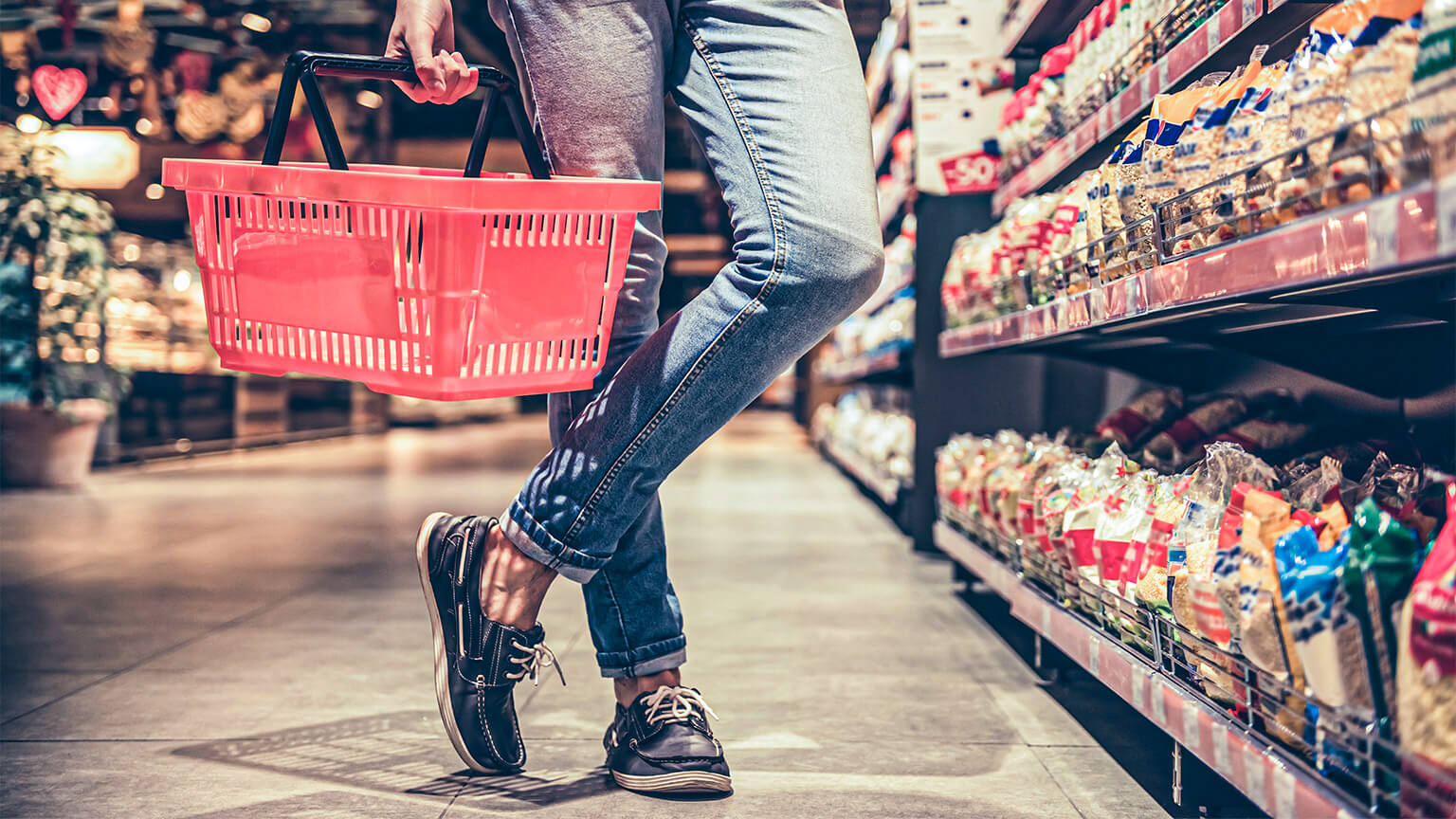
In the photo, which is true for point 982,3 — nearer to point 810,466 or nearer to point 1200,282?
point 1200,282

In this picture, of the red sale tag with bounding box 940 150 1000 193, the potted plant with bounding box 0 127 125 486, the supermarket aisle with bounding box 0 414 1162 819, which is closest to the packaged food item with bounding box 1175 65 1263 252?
the supermarket aisle with bounding box 0 414 1162 819

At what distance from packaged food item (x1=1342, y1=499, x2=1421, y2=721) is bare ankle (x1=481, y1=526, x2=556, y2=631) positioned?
2.80ft

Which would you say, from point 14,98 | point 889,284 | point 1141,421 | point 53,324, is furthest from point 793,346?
point 14,98

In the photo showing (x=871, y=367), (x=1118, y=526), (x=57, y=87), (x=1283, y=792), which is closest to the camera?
(x=1283, y=792)

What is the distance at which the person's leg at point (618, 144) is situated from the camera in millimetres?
1362

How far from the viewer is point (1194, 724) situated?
118 cm

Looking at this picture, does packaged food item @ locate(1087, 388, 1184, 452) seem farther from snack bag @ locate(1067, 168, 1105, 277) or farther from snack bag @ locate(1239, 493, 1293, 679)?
snack bag @ locate(1239, 493, 1293, 679)

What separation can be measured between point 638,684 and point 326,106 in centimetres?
78

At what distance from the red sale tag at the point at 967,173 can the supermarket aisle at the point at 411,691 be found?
1.11 metres

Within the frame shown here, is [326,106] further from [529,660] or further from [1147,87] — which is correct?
[1147,87]

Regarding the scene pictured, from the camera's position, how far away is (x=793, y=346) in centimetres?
134

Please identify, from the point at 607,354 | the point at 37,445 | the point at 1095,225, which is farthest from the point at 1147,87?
the point at 37,445

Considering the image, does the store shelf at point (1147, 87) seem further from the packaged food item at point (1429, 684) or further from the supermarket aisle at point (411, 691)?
the supermarket aisle at point (411, 691)

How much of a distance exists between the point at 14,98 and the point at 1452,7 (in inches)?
426
